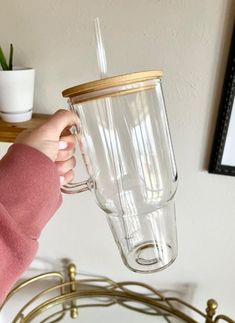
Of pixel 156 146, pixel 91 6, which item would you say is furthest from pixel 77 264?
pixel 91 6

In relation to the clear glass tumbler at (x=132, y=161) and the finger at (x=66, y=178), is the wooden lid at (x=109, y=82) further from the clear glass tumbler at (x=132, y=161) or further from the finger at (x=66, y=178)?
the finger at (x=66, y=178)

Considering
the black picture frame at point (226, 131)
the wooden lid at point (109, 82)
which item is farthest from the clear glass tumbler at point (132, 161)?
the black picture frame at point (226, 131)

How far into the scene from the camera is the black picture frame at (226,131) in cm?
53

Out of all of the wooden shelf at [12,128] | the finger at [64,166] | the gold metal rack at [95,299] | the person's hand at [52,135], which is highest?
the person's hand at [52,135]

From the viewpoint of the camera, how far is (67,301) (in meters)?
0.83

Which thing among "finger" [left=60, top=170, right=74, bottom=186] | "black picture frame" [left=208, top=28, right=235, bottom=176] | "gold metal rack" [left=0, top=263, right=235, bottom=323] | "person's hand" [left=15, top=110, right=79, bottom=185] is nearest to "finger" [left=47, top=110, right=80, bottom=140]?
"person's hand" [left=15, top=110, right=79, bottom=185]

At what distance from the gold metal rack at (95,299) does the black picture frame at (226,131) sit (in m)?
0.34

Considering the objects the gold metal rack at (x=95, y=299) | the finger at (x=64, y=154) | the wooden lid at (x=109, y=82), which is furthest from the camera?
the gold metal rack at (x=95, y=299)

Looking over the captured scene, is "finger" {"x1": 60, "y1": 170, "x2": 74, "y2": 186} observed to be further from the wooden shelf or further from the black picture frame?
the black picture frame

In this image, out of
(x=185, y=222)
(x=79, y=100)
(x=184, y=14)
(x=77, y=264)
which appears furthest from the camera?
(x=77, y=264)

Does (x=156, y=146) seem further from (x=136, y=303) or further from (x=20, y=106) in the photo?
A: (x=136, y=303)

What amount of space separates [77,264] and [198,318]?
310 mm

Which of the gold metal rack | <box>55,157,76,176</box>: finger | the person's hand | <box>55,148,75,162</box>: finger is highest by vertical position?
the person's hand

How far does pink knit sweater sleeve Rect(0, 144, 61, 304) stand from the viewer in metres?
0.40
